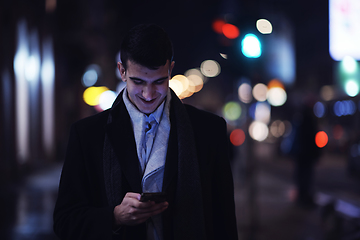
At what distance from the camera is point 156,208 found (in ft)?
5.45

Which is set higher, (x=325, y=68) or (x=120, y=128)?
(x=325, y=68)

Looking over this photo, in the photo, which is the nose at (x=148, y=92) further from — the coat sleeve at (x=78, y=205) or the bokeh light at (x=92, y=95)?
the bokeh light at (x=92, y=95)

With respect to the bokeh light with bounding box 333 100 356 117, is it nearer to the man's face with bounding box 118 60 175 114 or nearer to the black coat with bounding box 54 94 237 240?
the black coat with bounding box 54 94 237 240

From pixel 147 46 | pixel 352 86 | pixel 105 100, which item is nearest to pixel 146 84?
pixel 147 46

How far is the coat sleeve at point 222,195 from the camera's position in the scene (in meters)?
2.01

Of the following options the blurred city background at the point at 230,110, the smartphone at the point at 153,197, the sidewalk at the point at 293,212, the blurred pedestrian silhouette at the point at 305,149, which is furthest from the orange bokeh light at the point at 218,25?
the smartphone at the point at 153,197

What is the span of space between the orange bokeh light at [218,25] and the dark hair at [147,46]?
3749 mm

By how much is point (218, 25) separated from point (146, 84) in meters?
4.03

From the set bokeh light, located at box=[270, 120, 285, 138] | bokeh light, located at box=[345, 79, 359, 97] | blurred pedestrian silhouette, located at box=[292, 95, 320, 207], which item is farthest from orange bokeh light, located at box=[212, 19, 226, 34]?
bokeh light, located at box=[270, 120, 285, 138]

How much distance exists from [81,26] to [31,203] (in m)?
14.0

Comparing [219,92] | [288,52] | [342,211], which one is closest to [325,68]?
[288,52]

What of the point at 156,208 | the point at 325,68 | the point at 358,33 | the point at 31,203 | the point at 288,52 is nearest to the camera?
the point at 156,208

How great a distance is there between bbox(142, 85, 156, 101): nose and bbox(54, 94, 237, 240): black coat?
0.20 metres

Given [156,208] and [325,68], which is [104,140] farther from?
[325,68]
